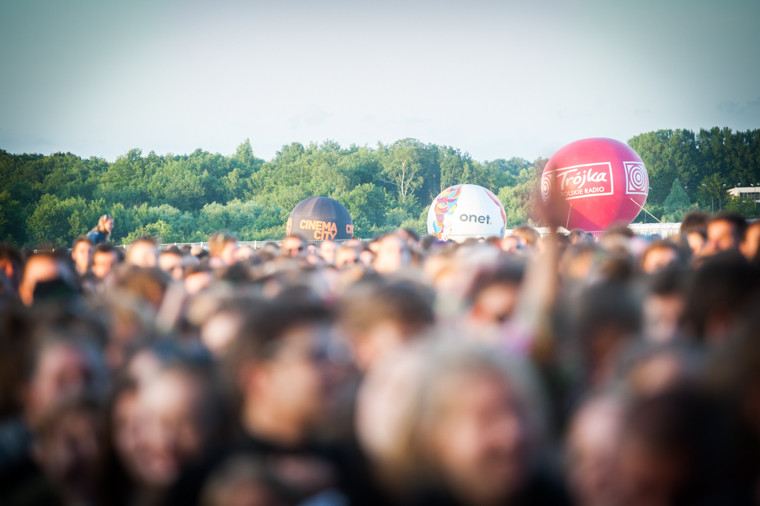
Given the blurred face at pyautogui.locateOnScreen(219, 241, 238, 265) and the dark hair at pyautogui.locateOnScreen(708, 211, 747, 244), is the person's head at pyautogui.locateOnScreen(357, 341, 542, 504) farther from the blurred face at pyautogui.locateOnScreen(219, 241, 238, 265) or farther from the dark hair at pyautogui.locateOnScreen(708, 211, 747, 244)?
the blurred face at pyautogui.locateOnScreen(219, 241, 238, 265)

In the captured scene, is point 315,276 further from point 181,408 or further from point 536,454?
point 536,454

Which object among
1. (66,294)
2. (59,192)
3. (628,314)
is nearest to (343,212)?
(66,294)

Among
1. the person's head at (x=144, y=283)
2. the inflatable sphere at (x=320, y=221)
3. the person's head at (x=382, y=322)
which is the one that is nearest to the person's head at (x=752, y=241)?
the person's head at (x=382, y=322)

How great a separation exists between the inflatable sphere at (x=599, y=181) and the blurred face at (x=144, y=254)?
16998mm

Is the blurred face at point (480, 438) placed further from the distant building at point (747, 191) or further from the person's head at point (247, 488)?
the distant building at point (747, 191)

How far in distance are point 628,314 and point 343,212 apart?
2451cm

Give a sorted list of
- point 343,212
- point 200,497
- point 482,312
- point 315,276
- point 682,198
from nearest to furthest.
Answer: point 200,497
point 482,312
point 315,276
point 343,212
point 682,198

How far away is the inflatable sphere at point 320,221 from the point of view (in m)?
26.2

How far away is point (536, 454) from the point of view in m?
1.67

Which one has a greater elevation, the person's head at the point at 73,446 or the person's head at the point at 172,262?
the person's head at the point at 172,262

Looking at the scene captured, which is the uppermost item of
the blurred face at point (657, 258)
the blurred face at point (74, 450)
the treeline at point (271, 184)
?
the treeline at point (271, 184)

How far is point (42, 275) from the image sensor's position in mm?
4555

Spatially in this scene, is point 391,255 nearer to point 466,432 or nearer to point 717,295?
point 717,295

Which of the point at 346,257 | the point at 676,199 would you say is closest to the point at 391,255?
the point at 346,257
